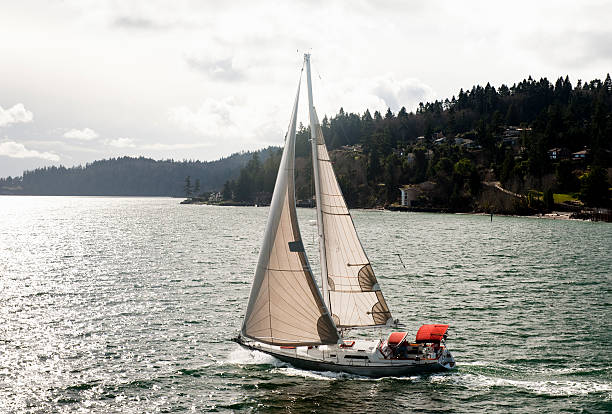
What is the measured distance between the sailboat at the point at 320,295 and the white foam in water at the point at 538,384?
2.98 feet

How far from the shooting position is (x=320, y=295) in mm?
26109

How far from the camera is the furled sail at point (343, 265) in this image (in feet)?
86.0

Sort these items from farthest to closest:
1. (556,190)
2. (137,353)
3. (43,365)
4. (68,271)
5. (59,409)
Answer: (556,190)
(68,271)
(137,353)
(43,365)
(59,409)

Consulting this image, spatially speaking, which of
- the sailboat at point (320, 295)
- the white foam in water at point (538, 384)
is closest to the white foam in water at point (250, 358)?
the sailboat at point (320, 295)

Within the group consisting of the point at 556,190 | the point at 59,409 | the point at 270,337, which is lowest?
the point at 59,409

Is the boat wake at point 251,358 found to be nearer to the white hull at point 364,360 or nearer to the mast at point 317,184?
the white hull at point 364,360

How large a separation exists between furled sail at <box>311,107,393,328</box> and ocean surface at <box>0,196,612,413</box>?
1.60 metres

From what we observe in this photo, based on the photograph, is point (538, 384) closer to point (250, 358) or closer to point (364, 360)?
point (364, 360)

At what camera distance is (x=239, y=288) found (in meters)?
51.0

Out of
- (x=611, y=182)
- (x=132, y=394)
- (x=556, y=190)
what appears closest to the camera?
(x=132, y=394)

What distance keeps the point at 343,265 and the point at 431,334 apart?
19.2 ft

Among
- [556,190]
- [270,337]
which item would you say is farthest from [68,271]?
[556,190]

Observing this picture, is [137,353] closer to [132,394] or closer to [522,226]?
[132,394]

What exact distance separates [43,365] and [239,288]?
2345 centimetres
